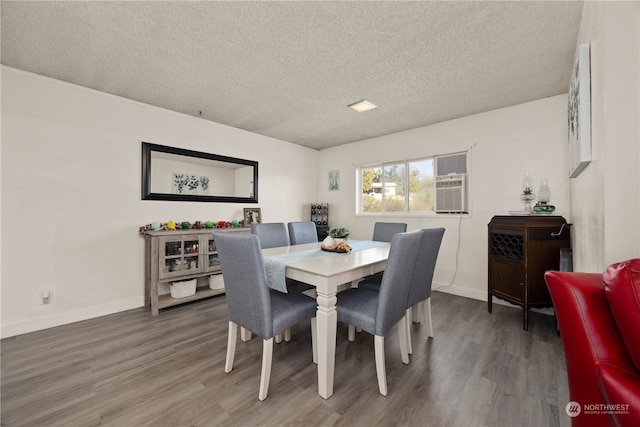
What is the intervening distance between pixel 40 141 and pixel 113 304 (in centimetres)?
174

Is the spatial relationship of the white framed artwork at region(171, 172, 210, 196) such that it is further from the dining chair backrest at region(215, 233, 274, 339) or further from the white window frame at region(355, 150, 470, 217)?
the white window frame at region(355, 150, 470, 217)

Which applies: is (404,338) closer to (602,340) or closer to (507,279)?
(602,340)

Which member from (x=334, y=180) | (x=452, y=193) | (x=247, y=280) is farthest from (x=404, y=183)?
(x=247, y=280)

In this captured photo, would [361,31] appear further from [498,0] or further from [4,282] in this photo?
[4,282]

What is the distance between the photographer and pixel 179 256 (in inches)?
115

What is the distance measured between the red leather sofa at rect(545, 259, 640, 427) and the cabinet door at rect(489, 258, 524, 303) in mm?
1902

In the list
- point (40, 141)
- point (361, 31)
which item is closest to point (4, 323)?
point (40, 141)

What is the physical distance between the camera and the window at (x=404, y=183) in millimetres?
3580

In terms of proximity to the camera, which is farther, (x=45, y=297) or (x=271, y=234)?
(x=271, y=234)

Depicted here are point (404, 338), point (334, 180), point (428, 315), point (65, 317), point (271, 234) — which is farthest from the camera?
point (334, 180)

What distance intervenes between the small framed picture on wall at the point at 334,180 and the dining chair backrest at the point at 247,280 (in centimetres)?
342

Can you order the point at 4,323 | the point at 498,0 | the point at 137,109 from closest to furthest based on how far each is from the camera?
1. the point at 498,0
2. the point at 4,323
3. the point at 137,109

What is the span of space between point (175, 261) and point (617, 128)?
11.7 ft

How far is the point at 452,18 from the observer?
1665 mm
